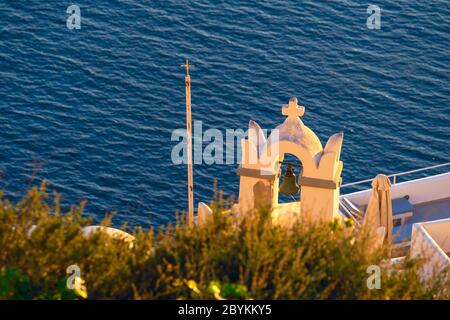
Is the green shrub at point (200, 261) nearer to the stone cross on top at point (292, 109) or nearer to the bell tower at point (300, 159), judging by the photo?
the bell tower at point (300, 159)

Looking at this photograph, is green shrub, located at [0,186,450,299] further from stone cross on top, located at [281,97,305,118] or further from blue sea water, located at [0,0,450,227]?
blue sea water, located at [0,0,450,227]

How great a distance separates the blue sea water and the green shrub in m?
31.2

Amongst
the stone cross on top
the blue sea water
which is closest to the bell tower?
the stone cross on top

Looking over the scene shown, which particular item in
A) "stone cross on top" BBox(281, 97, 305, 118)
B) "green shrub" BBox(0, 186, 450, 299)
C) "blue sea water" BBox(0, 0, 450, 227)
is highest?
"blue sea water" BBox(0, 0, 450, 227)

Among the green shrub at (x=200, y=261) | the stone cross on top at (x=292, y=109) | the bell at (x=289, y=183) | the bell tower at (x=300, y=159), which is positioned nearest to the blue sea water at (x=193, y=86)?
the bell at (x=289, y=183)

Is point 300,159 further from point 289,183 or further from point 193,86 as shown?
point 193,86

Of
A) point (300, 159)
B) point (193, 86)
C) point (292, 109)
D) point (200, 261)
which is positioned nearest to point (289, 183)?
point (300, 159)

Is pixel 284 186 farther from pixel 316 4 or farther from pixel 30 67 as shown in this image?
pixel 316 4

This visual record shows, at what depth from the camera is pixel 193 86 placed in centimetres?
6869

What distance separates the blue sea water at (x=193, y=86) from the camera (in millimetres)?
60094

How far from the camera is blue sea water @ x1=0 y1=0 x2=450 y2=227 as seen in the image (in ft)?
197

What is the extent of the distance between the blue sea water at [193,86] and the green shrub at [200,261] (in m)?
31.2
